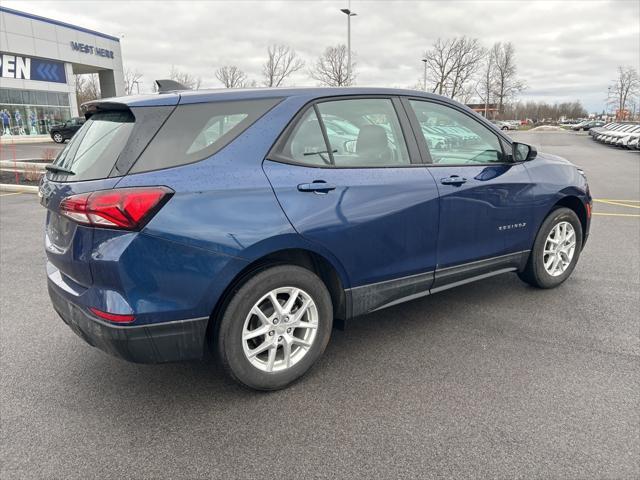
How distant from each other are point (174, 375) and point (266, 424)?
849mm

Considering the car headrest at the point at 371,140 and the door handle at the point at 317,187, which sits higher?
the car headrest at the point at 371,140

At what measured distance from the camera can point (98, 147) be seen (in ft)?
8.62

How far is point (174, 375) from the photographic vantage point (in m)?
3.12

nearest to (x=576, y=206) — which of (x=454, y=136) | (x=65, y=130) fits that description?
(x=454, y=136)

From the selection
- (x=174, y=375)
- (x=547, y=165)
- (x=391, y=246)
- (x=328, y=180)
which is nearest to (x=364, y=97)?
(x=328, y=180)

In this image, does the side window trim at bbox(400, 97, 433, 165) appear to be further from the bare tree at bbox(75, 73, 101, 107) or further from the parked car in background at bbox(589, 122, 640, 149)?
the bare tree at bbox(75, 73, 101, 107)

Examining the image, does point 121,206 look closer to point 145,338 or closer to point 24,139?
point 145,338

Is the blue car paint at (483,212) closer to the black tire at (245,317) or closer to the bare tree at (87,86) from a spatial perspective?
the black tire at (245,317)

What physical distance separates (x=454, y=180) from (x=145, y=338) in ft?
7.53

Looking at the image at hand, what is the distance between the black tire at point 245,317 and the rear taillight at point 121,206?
0.64 m

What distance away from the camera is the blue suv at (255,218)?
2379 millimetres

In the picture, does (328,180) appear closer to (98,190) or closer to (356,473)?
(98,190)

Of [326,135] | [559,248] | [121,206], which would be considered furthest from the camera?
[559,248]

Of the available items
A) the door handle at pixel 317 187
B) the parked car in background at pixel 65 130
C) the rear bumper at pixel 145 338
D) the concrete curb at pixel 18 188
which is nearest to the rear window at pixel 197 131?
the door handle at pixel 317 187
